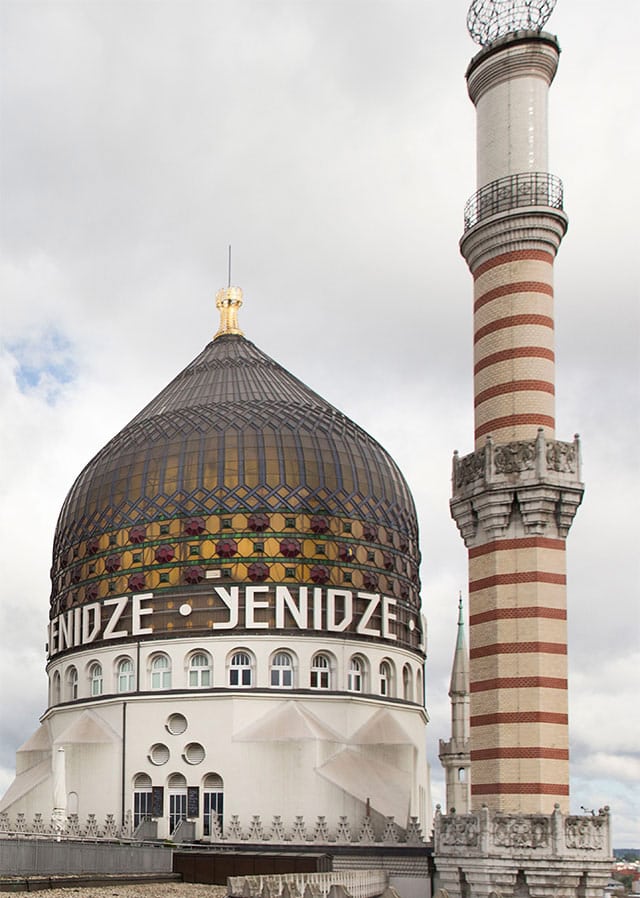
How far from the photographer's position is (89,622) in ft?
209

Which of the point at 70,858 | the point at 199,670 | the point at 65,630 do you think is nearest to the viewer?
the point at 70,858

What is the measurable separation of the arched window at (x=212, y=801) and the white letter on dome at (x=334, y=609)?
8.98 m

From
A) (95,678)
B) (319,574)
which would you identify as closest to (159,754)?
(95,678)

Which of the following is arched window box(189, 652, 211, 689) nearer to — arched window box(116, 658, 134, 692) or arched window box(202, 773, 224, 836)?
arched window box(116, 658, 134, 692)

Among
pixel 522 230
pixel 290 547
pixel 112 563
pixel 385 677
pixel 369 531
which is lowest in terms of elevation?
pixel 385 677

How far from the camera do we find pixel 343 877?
3709 centimetres

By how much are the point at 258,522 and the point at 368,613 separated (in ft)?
23.3

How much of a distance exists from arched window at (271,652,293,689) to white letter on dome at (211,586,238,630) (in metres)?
2.65

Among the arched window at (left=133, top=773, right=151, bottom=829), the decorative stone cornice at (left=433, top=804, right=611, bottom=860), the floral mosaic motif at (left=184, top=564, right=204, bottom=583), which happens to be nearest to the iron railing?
the decorative stone cornice at (left=433, top=804, right=611, bottom=860)

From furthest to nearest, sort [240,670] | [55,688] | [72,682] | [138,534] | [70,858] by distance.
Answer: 1. [55,688]
2. [72,682]
3. [138,534]
4. [240,670]
5. [70,858]

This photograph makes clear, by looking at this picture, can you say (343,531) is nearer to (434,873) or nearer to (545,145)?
(434,873)

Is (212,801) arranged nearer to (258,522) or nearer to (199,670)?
(199,670)

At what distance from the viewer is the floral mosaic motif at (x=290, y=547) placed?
6053 cm

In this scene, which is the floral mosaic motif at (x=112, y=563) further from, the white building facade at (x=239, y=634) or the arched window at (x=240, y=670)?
the arched window at (x=240, y=670)
